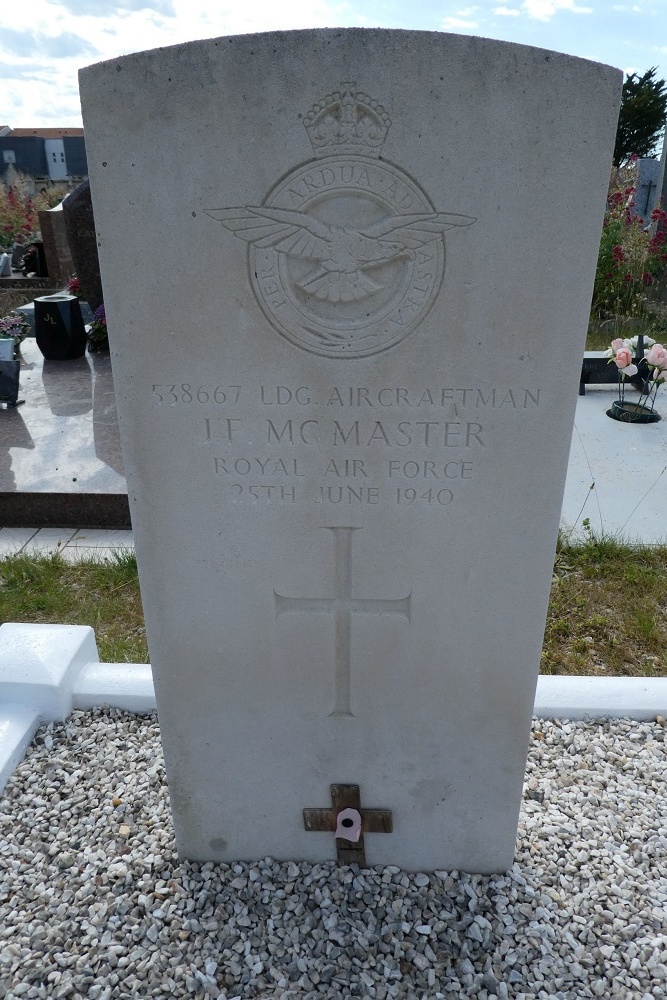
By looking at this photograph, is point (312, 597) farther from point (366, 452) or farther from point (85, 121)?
point (85, 121)

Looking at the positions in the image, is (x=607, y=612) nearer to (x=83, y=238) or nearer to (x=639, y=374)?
(x=639, y=374)

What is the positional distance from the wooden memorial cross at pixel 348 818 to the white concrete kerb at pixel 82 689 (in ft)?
3.06

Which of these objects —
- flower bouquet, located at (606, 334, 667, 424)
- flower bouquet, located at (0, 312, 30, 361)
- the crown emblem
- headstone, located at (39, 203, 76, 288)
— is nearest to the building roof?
headstone, located at (39, 203, 76, 288)

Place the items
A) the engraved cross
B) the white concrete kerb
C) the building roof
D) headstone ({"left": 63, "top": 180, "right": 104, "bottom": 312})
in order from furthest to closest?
the building roof → headstone ({"left": 63, "top": 180, "right": 104, "bottom": 312}) → the white concrete kerb → the engraved cross

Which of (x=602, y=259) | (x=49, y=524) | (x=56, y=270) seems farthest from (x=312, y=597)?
(x=56, y=270)

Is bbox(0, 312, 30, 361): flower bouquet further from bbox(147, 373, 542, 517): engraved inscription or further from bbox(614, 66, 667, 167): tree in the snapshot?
bbox(614, 66, 667, 167): tree

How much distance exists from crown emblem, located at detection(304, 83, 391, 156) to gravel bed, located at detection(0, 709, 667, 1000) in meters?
2.13

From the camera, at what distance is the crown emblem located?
5.06ft

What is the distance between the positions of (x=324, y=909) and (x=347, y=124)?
7.18 feet

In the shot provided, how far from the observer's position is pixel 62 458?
18.1 feet

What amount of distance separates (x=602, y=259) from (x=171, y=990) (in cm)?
1151

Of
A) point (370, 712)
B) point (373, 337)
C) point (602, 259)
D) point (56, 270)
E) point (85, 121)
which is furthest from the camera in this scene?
point (56, 270)

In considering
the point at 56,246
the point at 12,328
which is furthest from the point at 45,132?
the point at 12,328

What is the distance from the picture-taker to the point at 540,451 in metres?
1.86
